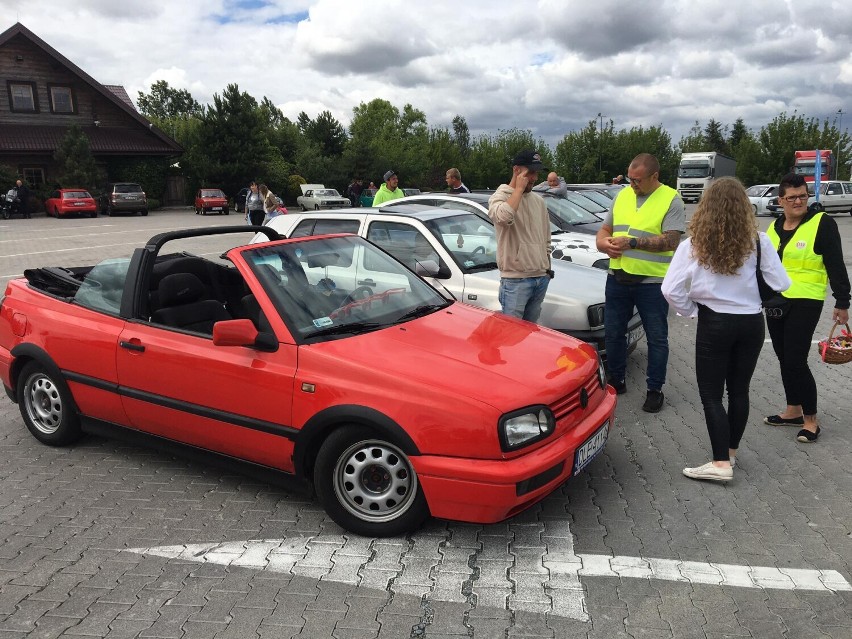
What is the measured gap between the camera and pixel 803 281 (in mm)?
4590

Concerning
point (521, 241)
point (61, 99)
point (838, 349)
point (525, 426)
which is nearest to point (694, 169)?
point (61, 99)

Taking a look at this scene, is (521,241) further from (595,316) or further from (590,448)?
(590,448)

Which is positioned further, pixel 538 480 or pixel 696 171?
pixel 696 171

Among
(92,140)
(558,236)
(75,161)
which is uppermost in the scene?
(92,140)

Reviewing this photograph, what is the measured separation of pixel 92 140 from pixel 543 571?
135ft

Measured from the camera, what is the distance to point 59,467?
453cm

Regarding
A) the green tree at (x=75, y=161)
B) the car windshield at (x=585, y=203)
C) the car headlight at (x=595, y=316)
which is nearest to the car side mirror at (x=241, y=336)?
the car headlight at (x=595, y=316)

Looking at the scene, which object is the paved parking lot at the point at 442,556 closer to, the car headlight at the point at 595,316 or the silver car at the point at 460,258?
the car headlight at the point at 595,316

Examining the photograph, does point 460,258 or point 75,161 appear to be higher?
point 75,161

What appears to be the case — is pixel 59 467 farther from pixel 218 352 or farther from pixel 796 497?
pixel 796 497

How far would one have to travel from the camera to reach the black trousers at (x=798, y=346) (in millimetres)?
4617

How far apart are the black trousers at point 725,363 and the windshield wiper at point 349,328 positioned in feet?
6.12

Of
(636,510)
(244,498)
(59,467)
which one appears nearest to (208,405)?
(244,498)

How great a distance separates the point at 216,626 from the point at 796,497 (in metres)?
3.17
